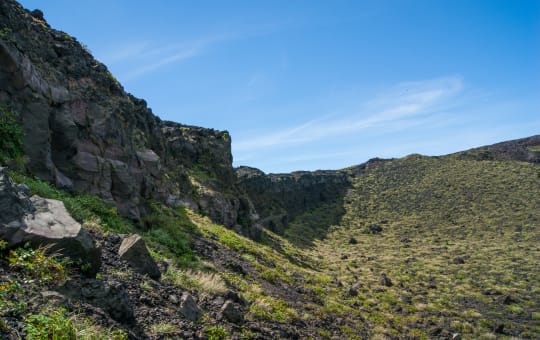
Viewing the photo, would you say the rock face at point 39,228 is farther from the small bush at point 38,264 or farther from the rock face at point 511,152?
the rock face at point 511,152

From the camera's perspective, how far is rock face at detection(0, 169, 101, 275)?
5832mm

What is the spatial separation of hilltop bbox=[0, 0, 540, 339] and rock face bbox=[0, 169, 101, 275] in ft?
0.08

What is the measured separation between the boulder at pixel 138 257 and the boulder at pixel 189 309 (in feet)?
3.72

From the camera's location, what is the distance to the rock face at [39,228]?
230 inches

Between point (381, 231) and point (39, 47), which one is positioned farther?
point (381, 231)

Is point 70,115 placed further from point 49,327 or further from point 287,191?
→ point 287,191

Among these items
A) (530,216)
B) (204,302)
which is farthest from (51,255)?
(530,216)

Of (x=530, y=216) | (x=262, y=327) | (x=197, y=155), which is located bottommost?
(x=530, y=216)

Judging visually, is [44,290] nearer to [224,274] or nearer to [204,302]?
[204,302]

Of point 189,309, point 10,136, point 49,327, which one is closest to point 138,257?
point 189,309

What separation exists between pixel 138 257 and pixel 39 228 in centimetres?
279

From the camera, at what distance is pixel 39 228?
615 cm

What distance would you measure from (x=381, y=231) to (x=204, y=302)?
59.5 metres

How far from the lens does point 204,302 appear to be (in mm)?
9406
